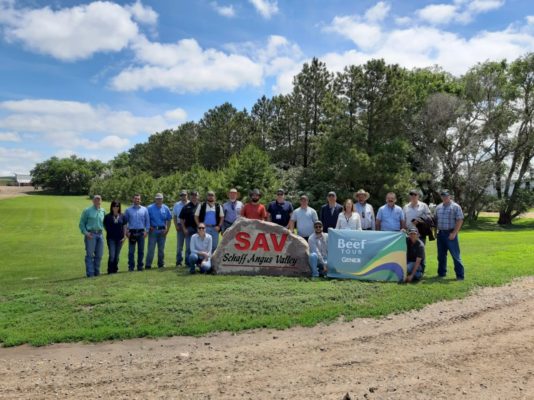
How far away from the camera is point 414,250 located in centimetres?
984

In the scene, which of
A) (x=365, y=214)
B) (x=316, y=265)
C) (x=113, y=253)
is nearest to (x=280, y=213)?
(x=316, y=265)

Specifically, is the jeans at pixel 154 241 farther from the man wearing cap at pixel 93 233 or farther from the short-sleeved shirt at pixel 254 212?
the short-sleeved shirt at pixel 254 212

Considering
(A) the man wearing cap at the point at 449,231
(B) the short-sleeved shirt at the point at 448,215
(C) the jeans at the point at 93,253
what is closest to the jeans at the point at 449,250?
(A) the man wearing cap at the point at 449,231

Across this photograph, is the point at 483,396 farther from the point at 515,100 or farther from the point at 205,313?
the point at 515,100

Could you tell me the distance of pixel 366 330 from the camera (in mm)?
6695

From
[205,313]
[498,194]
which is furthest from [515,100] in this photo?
[205,313]

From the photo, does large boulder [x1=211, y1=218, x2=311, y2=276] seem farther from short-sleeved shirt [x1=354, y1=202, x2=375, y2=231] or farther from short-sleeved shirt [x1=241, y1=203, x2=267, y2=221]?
short-sleeved shirt [x1=354, y1=202, x2=375, y2=231]

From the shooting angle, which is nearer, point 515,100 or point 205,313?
point 205,313

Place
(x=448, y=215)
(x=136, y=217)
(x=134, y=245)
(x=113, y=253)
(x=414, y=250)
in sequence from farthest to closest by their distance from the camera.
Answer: (x=134, y=245) → (x=136, y=217) → (x=113, y=253) → (x=448, y=215) → (x=414, y=250)

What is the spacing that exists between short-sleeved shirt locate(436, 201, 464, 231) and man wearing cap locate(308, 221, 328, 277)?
2783 mm

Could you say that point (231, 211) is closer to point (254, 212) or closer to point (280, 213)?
point (254, 212)

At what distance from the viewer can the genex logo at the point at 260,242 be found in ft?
34.9

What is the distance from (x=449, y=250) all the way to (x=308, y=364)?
6.06m

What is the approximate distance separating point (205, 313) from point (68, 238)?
1789 centimetres
